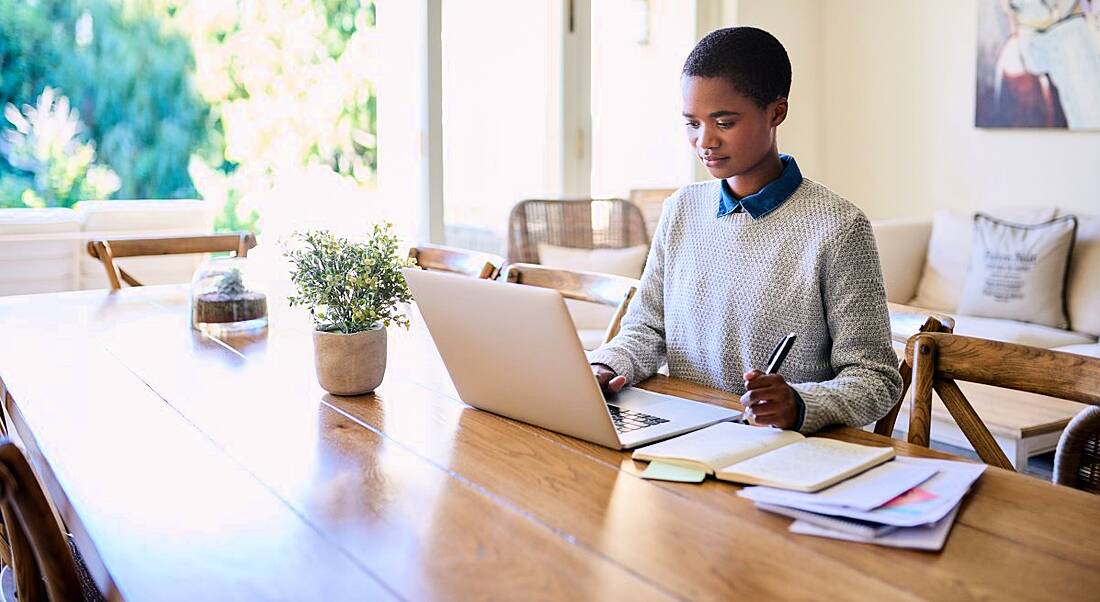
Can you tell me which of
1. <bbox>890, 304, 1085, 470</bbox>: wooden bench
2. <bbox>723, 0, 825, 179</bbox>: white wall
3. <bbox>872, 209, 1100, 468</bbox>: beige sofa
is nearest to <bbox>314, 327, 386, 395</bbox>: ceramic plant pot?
<bbox>890, 304, 1085, 470</bbox>: wooden bench

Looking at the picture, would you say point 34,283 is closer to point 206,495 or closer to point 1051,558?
point 206,495

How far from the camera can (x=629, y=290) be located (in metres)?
2.03

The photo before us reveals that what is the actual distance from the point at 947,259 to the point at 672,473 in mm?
3507

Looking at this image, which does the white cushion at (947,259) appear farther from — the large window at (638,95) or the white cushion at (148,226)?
the white cushion at (148,226)

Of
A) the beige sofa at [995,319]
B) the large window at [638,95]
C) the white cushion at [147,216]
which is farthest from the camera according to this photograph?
the large window at [638,95]

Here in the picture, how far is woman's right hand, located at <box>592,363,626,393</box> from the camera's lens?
1.50 meters

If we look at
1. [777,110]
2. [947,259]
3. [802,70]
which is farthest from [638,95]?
[777,110]

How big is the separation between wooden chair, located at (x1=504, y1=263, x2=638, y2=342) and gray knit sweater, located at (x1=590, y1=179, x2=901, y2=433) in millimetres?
233

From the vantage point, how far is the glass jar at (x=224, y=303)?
2135 millimetres

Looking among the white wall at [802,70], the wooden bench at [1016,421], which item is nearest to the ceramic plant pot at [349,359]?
the wooden bench at [1016,421]

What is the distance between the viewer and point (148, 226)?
4.46m

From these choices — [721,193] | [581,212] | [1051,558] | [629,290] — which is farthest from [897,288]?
[1051,558]

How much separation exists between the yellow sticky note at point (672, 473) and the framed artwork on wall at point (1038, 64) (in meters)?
3.63

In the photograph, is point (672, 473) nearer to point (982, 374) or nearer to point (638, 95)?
point (982, 374)
